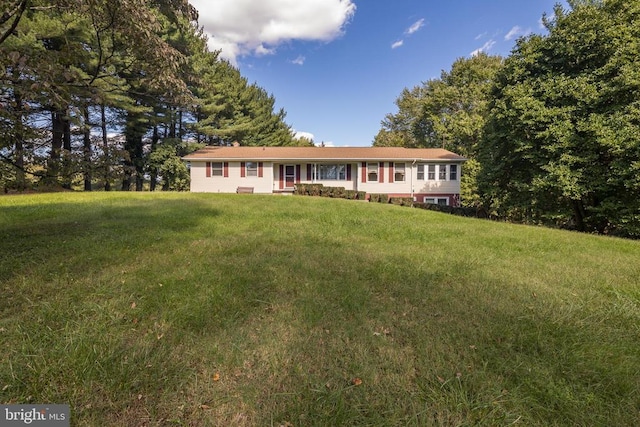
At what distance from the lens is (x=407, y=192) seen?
783 inches

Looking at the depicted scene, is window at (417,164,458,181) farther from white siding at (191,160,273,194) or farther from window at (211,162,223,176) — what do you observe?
window at (211,162,223,176)

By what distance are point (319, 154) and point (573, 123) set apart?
1291 cm

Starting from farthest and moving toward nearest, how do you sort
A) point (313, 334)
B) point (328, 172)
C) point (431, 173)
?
point (328, 172) → point (431, 173) → point (313, 334)

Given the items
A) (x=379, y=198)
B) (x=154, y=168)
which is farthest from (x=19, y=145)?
(x=154, y=168)

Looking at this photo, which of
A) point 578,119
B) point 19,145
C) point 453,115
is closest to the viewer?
point 19,145

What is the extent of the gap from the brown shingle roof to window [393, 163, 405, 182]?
572 mm

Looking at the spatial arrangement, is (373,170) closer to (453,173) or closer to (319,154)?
(319,154)

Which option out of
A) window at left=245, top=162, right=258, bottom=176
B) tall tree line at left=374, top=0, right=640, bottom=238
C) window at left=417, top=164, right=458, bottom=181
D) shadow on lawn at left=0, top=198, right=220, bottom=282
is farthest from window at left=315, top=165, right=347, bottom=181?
shadow on lawn at left=0, top=198, right=220, bottom=282

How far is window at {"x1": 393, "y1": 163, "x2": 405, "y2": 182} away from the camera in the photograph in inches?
782

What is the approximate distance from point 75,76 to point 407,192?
1869cm

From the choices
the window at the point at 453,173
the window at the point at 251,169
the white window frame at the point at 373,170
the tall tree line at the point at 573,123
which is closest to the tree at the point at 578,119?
the tall tree line at the point at 573,123

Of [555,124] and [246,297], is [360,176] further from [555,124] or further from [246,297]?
[246,297]

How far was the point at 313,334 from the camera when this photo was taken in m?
2.72

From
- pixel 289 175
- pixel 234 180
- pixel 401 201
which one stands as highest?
pixel 289 175
